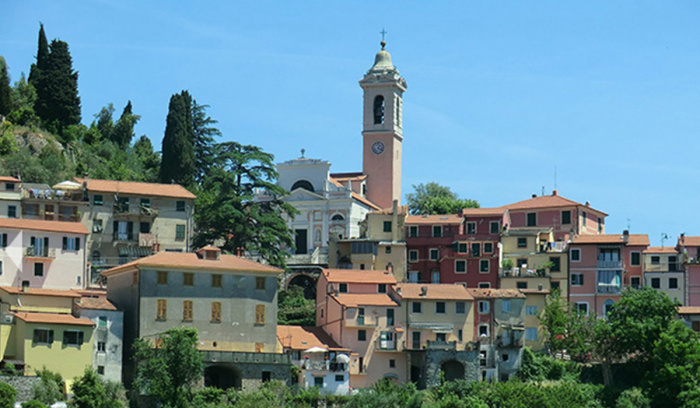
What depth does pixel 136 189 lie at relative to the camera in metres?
93.8

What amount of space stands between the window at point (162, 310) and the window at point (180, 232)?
15779 mm

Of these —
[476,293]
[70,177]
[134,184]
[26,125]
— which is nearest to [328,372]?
[476,293]

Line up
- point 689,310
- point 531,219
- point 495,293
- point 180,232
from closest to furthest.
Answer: point 495,293
point 689,310
point 180,232
point 531,219

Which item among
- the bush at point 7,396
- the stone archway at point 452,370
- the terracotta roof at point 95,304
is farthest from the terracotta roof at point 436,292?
the bush at point 7,396

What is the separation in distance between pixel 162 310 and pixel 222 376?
4.80 metres

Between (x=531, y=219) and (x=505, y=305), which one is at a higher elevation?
(x=531, y=219)

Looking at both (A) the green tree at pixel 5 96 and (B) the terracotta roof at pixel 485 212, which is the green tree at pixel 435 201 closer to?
(B) the terracotta roof at pixel 485 212

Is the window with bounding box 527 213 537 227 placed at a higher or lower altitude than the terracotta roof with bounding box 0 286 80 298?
higher

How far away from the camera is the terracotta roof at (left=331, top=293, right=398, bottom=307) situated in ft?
285

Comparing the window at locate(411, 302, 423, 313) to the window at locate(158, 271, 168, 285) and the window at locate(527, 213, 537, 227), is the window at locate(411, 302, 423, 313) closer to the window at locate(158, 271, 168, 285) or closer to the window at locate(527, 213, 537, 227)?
the window at locate(158, 271, 168, 285)

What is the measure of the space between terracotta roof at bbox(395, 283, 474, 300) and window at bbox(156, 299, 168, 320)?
16.2 meters

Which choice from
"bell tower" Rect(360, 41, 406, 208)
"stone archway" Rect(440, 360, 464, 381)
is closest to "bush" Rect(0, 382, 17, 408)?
"stone archway" Rect(440, 360, 464, 381)

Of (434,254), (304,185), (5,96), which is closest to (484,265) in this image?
(434,254)

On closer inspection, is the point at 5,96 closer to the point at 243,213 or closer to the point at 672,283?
the point at 243,213
